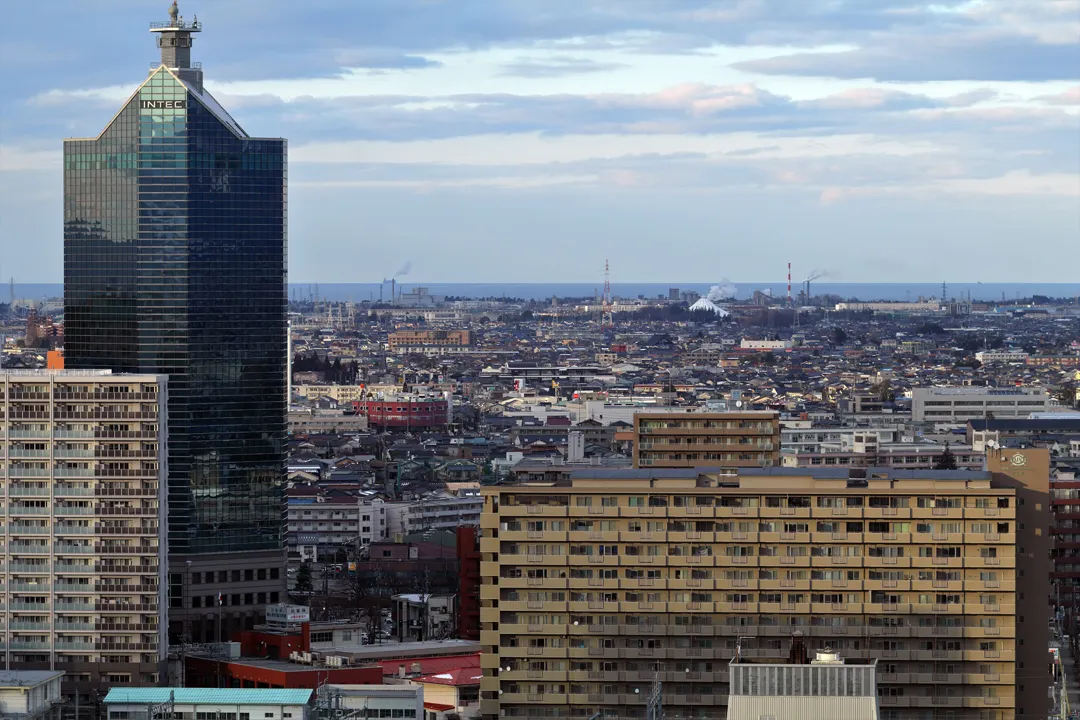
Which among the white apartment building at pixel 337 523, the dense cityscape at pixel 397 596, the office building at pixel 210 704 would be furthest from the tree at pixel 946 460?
the office building at pixel 210 704

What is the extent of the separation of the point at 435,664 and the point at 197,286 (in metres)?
18.5

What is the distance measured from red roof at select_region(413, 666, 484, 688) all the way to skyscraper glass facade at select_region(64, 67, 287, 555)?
1544cm

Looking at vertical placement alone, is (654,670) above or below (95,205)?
below

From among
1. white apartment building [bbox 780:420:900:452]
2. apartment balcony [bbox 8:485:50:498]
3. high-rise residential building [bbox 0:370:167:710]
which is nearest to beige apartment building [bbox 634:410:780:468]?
high-rise residential building [bbox 0:370:167:710]

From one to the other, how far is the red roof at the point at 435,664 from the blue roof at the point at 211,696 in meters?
7.63

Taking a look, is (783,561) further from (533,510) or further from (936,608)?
(533,510)

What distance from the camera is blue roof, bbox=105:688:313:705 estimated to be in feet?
168

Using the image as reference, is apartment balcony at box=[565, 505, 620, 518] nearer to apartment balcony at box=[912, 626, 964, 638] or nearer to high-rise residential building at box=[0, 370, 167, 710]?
apartment balcony at box=[912, 626, 964, 638]

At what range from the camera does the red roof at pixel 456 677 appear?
2267 inches

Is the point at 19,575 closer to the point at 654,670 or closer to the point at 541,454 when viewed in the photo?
the point at 654,670

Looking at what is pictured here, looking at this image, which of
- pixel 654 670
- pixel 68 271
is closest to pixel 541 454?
pixel 68 271

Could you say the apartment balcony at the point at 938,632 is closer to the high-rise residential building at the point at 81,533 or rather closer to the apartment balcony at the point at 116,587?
the high-rise residential building at the point at 81,533

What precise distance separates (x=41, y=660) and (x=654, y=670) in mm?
14757

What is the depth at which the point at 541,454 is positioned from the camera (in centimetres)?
12344
